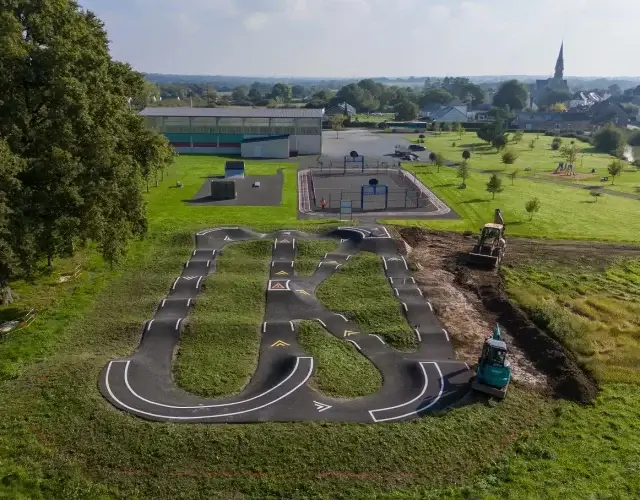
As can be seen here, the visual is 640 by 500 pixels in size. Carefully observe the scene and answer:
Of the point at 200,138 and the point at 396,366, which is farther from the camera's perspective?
the point at 200,138

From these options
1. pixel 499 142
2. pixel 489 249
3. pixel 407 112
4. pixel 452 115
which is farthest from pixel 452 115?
pixel 489 249

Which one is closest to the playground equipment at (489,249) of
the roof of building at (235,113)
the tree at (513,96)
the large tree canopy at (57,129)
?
the large tree canopy at (57,129)

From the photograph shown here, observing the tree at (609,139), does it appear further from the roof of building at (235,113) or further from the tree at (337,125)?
the roof of building at (235,113)

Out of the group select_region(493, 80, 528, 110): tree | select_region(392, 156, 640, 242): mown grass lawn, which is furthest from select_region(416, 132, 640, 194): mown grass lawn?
select_region(493, 80, 528, 110): tree

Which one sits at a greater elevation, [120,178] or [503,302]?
[120,178]

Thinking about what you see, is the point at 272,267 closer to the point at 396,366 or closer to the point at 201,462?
the point at 396,366

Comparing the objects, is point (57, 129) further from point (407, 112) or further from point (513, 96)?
point (513, 96)

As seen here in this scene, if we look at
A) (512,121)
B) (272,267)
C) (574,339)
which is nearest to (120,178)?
(272,267)
